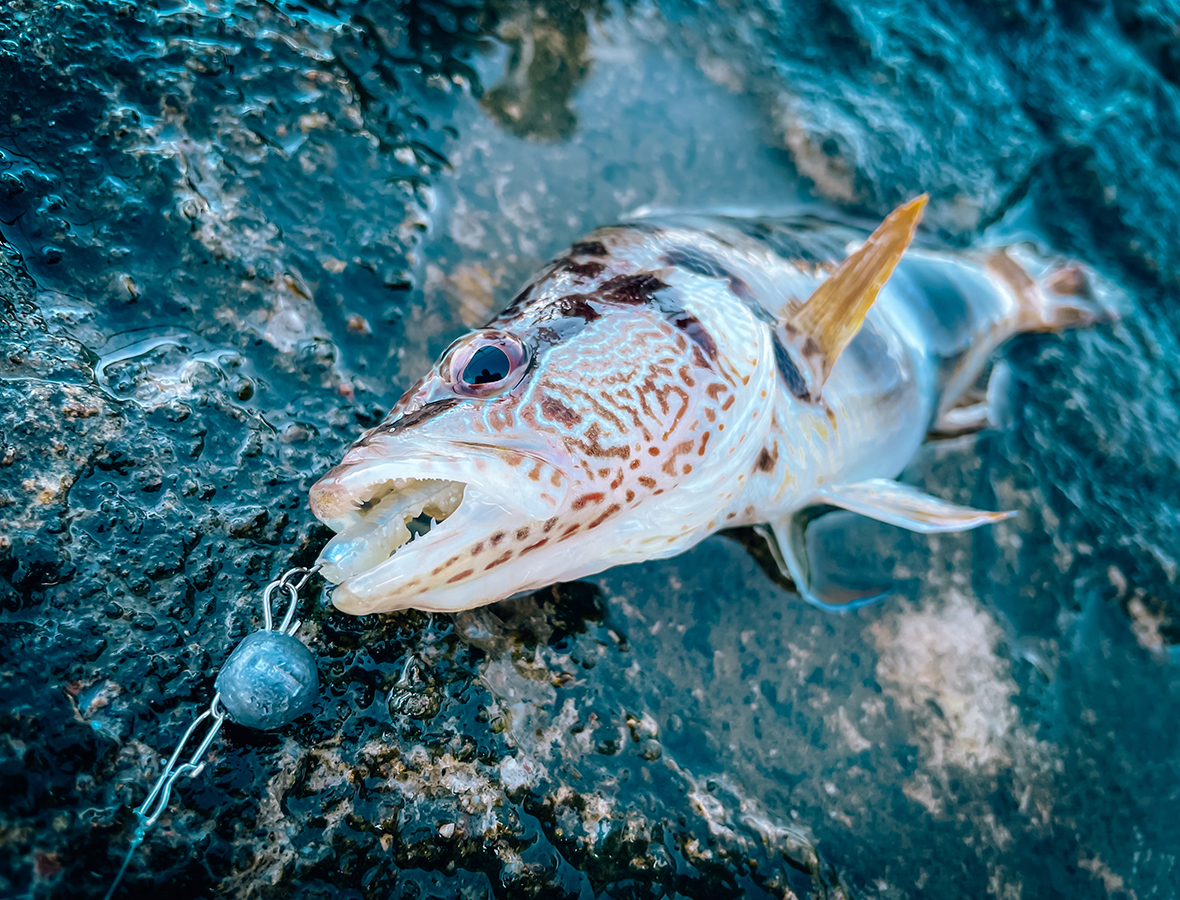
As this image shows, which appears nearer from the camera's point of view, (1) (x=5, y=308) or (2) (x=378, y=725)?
(2) (x=378, y=725)

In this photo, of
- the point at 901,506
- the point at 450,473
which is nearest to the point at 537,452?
the point at 450,473

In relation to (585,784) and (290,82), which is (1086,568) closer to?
(585,784)

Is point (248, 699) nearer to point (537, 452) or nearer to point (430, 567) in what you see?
point (430, 567)

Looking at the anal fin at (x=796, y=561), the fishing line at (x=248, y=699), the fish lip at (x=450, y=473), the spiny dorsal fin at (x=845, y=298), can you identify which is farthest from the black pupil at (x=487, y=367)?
the anal fin at (x=796, y=561)

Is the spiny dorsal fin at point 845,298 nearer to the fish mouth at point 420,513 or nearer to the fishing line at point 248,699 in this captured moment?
the fish mouth at point 420,513

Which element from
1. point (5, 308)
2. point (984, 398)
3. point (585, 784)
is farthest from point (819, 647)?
point (5, 308)

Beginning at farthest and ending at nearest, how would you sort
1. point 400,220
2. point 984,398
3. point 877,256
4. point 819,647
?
point 984,398
point 400,220
point 819,647
point 877,256
